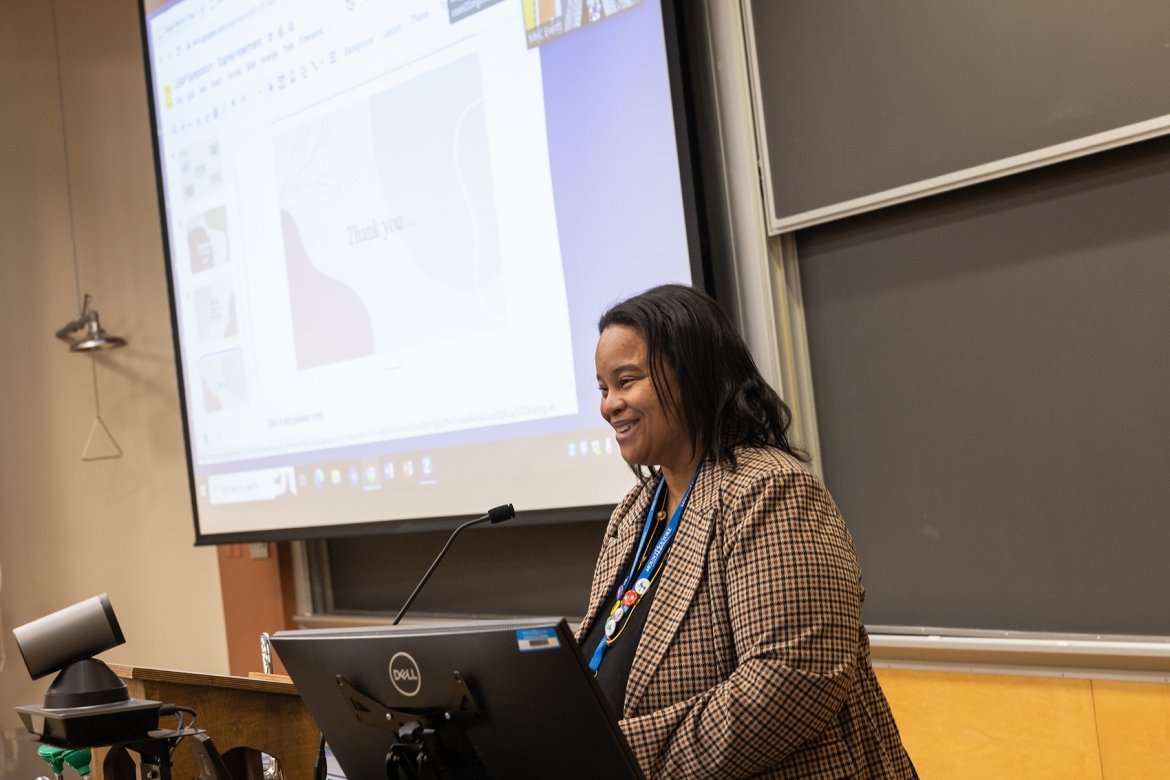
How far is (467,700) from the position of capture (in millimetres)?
1203

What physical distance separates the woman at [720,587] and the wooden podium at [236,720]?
579 mm

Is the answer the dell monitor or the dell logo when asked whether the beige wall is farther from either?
the dell logo

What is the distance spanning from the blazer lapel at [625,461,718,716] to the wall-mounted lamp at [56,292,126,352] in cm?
338

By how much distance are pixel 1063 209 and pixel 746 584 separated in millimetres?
1239

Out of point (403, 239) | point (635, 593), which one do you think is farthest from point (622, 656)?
point (403, 239)

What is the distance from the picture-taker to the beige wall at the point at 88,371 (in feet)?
14.4

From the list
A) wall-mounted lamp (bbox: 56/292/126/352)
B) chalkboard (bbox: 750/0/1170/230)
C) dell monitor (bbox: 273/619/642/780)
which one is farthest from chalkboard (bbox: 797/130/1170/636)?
wall-mounted lamp (bbox: 56/292/126/352)

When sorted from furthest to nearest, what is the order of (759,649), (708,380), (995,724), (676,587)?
1. (995,724)
2. (708,380)
3. (676,587)
4. (759,649)

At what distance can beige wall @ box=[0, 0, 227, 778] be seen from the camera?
4391 millimetres

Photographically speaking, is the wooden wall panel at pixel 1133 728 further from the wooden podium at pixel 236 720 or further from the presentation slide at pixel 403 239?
the wooden podium at pixel 236 720

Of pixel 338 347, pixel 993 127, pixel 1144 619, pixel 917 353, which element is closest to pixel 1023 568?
pixel 1144 619

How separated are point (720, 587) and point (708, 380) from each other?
31 centimetres

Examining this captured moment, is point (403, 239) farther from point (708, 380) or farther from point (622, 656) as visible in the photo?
point (622, 656)

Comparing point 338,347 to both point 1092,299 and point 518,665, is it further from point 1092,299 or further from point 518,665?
point 518,665
